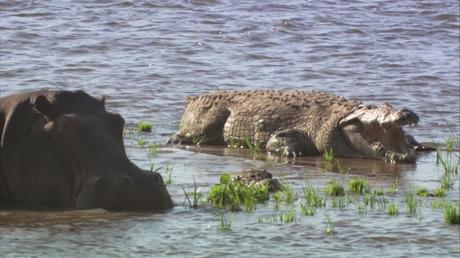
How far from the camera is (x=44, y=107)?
7.97 metres

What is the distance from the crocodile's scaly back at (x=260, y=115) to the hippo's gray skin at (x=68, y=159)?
467 cm

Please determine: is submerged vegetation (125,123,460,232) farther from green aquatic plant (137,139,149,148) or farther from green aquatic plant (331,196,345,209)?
green aquatic plant (137,139,149,148)

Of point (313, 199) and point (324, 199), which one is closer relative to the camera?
point (313, 199)

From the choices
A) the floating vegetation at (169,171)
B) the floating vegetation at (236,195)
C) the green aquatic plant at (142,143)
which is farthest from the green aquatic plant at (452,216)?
the green aquatic plant at (142,143)

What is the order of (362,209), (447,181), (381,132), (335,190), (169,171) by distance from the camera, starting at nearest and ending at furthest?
(362,209), (335,190), (447,181), (169,171), (381,132)

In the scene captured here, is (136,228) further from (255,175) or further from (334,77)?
(334,77)

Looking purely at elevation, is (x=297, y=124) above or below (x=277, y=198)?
above

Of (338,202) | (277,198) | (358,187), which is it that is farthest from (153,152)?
(338,202)

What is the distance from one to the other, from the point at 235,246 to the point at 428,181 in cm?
325

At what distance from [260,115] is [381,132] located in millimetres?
1435

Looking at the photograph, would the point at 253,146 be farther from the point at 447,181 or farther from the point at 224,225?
the point at 224,225

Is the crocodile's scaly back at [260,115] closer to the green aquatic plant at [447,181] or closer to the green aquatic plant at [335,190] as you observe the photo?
the green aquatic plant at [447,181]

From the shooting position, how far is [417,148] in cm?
1212

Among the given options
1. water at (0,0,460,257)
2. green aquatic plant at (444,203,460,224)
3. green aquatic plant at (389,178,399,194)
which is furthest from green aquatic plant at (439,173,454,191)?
green aquatic plant at (444,203,460,224)
